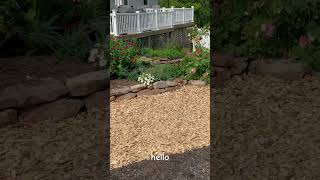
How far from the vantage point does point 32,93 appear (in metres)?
4.29

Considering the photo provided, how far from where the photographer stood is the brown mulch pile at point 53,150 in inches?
134

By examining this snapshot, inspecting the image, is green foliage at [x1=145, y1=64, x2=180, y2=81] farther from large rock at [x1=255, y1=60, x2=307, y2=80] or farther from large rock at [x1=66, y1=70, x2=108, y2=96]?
large rock at [x1=66, y1=70, x2=108, y2=96]

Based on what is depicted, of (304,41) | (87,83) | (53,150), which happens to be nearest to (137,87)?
(87,83)

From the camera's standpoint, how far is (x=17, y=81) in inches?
178

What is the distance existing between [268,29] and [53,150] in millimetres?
4180

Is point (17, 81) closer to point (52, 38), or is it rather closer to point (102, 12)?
point (52, 38)

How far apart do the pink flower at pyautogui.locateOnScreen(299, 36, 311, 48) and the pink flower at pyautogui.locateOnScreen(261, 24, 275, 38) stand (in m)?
0.43

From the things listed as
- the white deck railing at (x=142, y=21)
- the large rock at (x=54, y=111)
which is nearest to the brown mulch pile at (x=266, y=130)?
the large rock at (x=54, y=111)

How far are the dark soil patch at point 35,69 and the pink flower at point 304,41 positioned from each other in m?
3.13

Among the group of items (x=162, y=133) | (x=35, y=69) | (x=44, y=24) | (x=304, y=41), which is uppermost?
(x=44, y=24)

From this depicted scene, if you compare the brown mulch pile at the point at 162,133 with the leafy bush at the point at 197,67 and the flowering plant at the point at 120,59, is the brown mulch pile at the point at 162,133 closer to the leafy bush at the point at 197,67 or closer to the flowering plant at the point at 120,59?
the leafy bush at the point at 197,67

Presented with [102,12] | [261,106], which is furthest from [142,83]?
[261,106]

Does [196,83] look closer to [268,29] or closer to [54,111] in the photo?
[268,29]

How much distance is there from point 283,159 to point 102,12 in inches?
157
